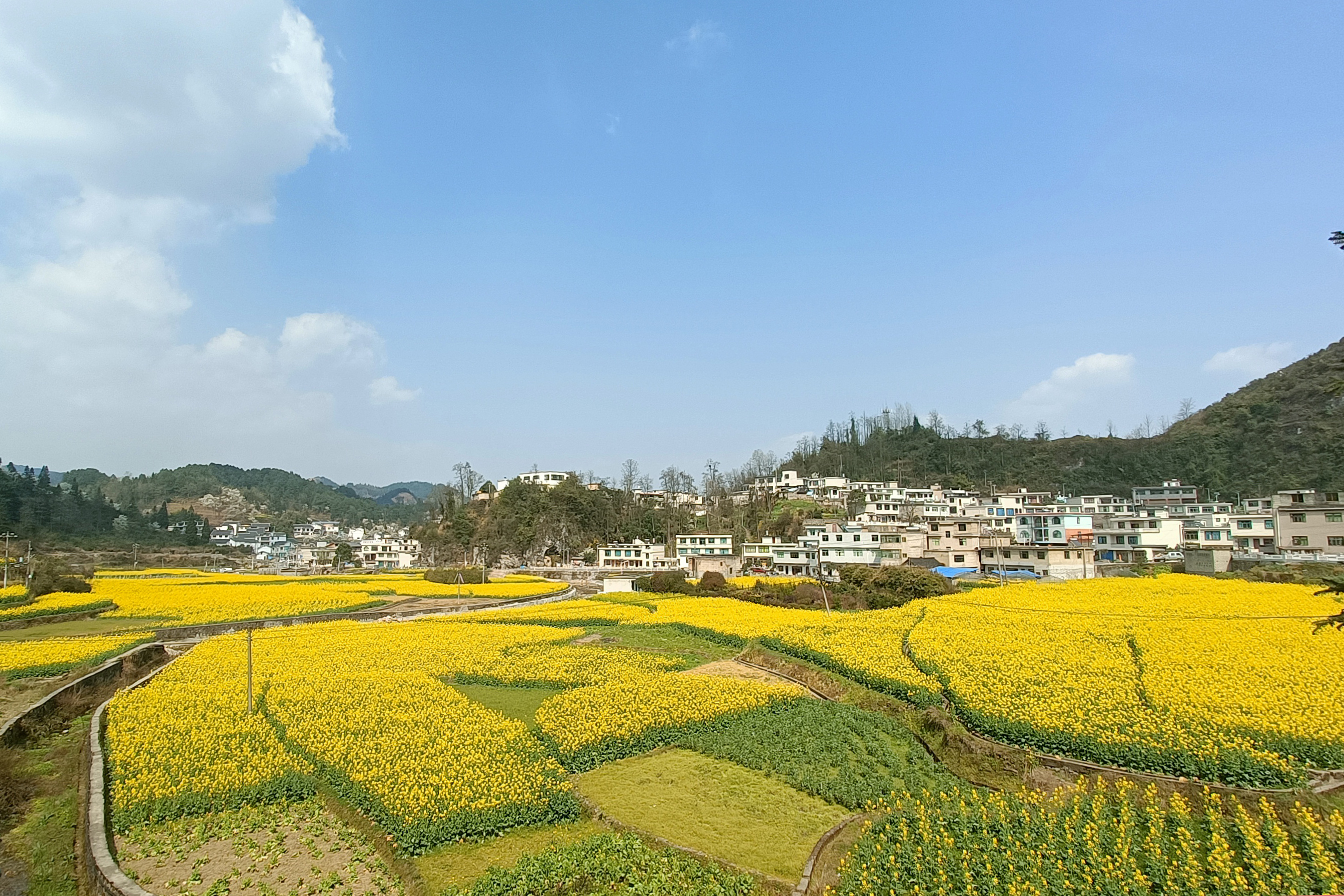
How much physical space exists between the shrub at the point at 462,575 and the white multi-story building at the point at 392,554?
111 feet

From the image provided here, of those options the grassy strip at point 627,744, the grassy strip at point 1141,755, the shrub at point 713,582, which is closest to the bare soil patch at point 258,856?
the grassy strip at point 627,744

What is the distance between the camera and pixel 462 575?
6328 centimetres

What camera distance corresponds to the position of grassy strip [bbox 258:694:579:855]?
11422 mm

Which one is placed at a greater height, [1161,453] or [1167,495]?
[1161,453]

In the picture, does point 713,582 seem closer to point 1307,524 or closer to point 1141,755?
point 1141,755

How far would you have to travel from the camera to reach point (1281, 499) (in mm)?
56406

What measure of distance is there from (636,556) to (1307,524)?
62.8 m

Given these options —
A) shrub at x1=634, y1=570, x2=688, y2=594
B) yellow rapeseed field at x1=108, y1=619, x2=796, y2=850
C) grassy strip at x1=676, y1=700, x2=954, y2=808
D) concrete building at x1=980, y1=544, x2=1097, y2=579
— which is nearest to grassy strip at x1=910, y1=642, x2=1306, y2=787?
grassy strip at x1=676, y1=700, x2=954, y2=808

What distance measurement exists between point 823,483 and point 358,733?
101018 millimetres

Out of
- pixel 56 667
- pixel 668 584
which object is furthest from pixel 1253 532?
pixel 56 667

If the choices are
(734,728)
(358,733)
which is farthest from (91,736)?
(734,728)

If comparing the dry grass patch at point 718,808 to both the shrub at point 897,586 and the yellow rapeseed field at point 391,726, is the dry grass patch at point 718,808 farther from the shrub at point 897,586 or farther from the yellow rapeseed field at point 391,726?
the shrub at point 897,586

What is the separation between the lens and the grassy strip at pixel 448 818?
37.5 feet

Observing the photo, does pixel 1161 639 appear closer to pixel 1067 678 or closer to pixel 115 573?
pixel 1067 678
